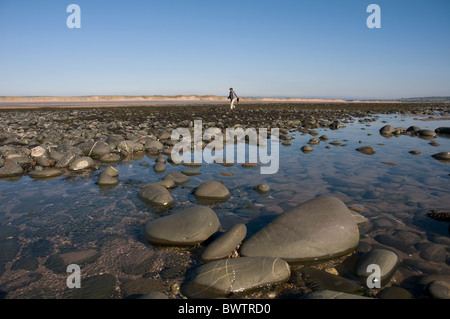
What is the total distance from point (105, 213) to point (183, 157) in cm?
423

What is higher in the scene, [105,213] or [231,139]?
[231,139]

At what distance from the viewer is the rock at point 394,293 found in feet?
8.70

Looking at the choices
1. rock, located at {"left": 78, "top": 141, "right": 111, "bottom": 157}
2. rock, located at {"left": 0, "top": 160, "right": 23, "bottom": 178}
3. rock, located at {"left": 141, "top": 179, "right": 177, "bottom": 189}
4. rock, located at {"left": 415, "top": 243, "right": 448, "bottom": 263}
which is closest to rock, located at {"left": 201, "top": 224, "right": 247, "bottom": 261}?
rock, located at {"left": 415, "top": 243, "right": 448, "bottom": 263}

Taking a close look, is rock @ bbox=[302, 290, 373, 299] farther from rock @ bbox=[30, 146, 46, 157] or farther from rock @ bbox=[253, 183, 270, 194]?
rock @ bbox=[30, 146, 46, 157]

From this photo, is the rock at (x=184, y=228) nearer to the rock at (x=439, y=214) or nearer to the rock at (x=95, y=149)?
the rock at (x=439, y=214)

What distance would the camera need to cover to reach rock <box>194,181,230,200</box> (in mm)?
5320

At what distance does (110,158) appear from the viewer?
8273 millimetres

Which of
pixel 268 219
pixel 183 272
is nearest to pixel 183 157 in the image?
pixel 268 219

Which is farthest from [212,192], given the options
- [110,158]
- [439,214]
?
[110,158]

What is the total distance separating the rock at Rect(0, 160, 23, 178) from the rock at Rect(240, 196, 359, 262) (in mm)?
6529

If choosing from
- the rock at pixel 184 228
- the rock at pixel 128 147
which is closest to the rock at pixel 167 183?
the rock at pixel 184 228
